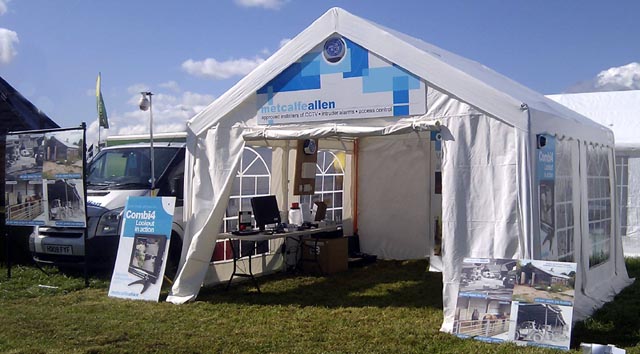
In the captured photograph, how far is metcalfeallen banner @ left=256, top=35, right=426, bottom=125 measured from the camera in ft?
21.3

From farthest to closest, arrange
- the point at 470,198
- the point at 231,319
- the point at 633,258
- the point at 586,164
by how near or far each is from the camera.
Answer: the point at 633,258 < the point at 586,164 < the point at 231,319 < the point at 470,198

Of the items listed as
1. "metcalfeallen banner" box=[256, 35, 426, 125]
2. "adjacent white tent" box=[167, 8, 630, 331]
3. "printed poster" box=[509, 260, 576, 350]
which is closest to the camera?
"printed poster" box=[509, 260, 576, 350]

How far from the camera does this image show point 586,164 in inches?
302

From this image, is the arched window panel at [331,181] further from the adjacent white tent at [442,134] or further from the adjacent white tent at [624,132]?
the adjacent white tent at [624,132]

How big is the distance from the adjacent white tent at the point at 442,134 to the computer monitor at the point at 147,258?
1.08 feet

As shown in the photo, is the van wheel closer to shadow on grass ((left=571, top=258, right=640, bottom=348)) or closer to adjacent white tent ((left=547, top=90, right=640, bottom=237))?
shadow on grass ((left=571, top=258, right=640, bottom=348))

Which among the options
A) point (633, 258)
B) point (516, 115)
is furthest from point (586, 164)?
point (633, 258)

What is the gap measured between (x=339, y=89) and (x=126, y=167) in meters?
4.04

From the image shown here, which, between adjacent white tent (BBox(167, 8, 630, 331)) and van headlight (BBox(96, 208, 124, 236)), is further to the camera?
van headlight (BBox(96, 208, 124, 236))

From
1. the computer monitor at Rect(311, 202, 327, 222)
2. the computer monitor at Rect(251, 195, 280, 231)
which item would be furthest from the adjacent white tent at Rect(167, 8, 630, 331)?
the computer monitor at Rect(311, 202, 327, 222)

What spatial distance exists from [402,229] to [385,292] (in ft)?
9.66

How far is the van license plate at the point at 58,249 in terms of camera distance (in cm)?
875

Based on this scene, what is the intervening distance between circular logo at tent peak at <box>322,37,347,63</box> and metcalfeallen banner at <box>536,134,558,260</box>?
2.18 metres

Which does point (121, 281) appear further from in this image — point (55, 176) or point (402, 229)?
point (402, 229)
